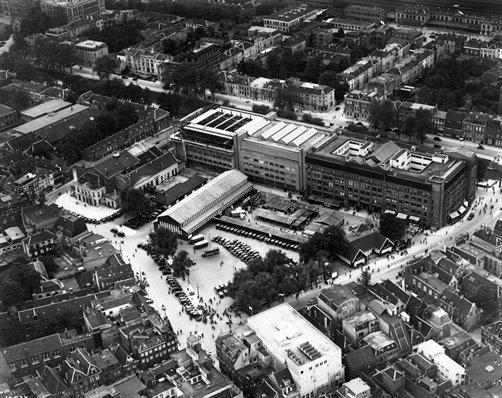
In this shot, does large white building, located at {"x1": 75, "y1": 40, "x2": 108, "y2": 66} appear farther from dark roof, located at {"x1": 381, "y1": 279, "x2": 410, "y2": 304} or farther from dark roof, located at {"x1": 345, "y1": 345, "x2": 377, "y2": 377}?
dark roof, located at {"x1": 345, "y1": 345, "x2": 377, "y2": 377}

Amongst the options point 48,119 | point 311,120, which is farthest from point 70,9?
point 311,120

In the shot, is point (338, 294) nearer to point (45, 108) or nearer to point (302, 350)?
point (302, 350)

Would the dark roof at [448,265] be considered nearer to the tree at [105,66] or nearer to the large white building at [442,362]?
the large white building at [442,362]

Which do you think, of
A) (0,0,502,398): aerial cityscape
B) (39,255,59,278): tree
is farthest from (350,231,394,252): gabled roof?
(39,255,59,278): tree

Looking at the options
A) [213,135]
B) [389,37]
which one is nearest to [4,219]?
[213,135]

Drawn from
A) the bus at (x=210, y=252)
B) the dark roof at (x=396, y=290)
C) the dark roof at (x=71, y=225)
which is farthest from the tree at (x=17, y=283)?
the dark roof at (x=396, y=290)
